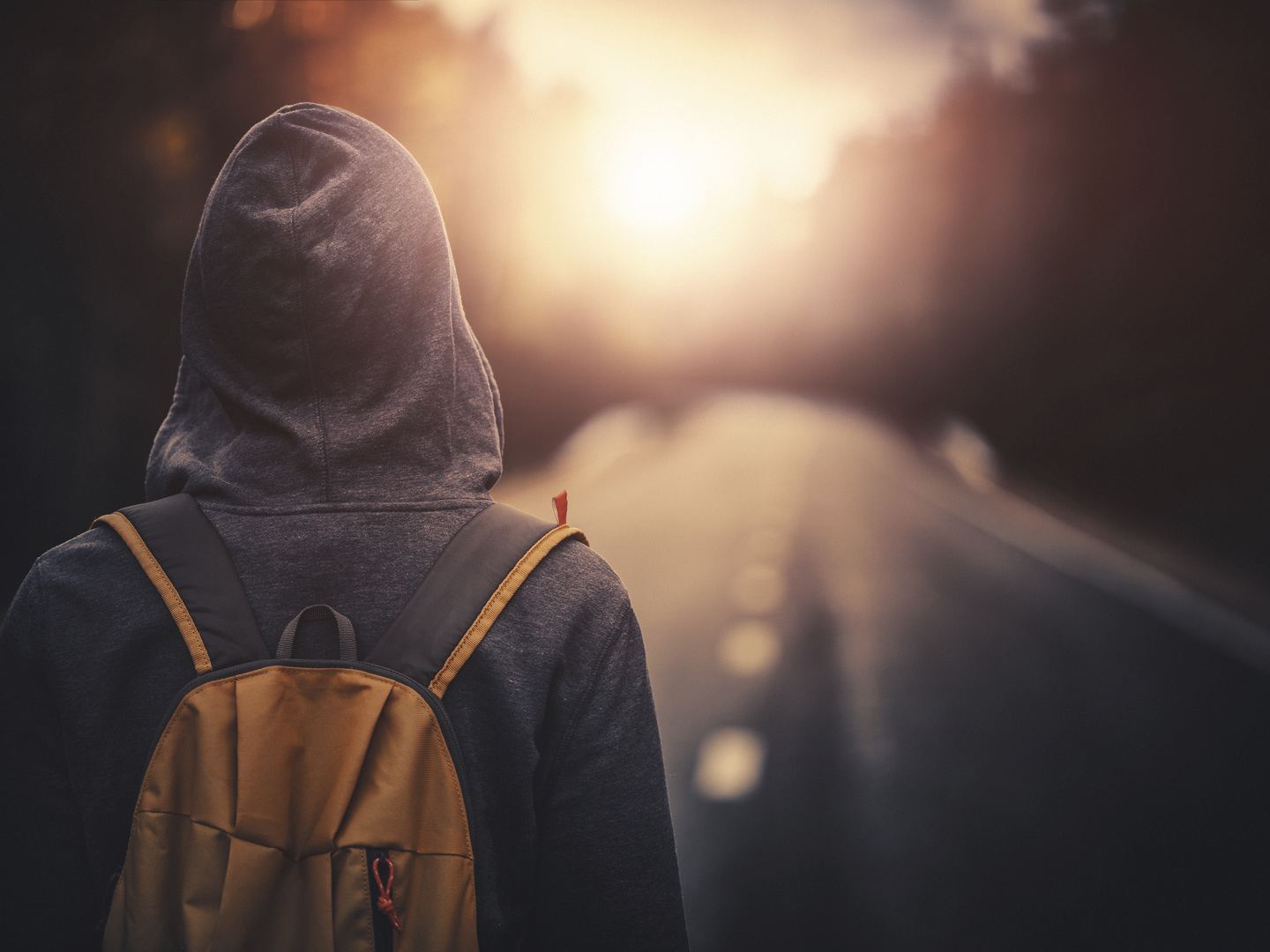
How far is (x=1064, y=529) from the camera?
10.0 metres

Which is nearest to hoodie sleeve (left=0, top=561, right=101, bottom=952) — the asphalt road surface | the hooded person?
the hooded person

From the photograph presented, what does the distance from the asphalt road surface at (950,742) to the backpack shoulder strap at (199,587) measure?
2.29 metres

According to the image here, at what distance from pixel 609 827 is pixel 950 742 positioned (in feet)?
11.1

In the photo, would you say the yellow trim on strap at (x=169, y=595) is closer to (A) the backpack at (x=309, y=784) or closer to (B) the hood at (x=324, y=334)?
(A) the backpack at (x=309, y=784)

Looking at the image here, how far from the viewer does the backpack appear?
3.19 ft

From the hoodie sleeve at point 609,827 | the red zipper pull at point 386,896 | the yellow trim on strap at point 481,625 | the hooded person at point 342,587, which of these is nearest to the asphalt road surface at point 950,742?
the hoodie sleeve at point 609,827

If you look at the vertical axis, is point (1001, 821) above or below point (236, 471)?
below

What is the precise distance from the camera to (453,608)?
100 centimetres

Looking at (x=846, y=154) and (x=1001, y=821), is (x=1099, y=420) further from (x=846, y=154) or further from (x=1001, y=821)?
(x=846, y=154)

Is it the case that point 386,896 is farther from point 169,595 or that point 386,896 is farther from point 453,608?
point 169,595

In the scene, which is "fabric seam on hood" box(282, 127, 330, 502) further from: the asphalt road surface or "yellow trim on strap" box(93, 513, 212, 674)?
the asphalt road surface

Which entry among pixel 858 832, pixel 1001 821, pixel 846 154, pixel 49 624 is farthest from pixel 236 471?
pixel 846 154

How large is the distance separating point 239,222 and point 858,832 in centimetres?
324

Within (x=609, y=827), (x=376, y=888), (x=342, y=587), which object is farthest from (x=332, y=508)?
(x=609, y=827)
